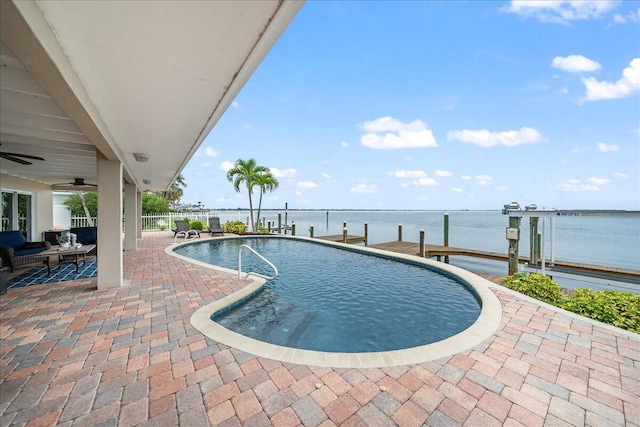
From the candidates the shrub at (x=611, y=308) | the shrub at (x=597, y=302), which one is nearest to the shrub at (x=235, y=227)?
the shrub at (x=597, y=302)

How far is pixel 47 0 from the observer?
1481 mm

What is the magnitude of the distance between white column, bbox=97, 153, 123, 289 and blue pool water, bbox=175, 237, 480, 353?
2.59 metres

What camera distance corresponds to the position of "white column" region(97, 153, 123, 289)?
189 inches

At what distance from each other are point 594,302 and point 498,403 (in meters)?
3.17

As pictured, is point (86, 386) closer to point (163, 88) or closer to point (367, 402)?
point (367, 402)

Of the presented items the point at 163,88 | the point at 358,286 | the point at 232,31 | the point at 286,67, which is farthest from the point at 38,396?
the point at 286,67

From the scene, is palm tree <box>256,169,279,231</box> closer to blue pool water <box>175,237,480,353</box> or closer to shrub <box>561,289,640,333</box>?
blue pool water <box>175,237,480,353</box>

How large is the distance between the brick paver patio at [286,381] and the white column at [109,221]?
53.2 inches

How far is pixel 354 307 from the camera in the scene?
479 cm

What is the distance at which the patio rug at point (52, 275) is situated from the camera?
5305 mm

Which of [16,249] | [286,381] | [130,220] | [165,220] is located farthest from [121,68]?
[165,220]

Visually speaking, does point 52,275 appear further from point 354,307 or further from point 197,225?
point 197,225

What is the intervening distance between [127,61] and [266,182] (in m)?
14.7

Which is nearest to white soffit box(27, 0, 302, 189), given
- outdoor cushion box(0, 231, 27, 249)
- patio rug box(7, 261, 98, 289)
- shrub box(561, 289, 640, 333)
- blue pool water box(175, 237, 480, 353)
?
blue pool water box(175, 237, 480, 353)
